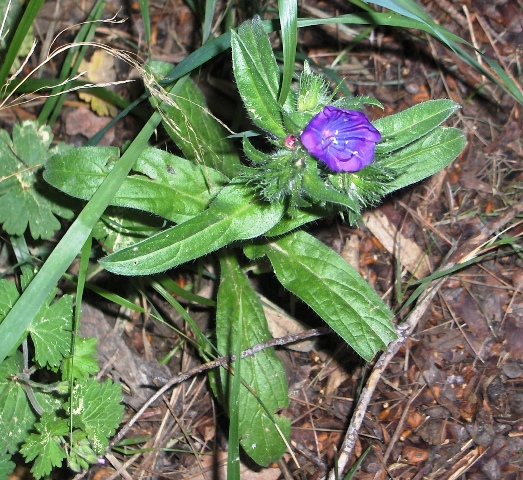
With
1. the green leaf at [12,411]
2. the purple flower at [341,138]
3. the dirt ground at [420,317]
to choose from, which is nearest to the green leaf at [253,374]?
the dirt ground at [420,317]

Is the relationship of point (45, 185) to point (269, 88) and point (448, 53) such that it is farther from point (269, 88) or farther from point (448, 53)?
point (448, 53)

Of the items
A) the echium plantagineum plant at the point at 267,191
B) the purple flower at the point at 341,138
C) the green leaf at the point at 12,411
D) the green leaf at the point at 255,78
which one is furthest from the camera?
the green leaf at the point at 12,411

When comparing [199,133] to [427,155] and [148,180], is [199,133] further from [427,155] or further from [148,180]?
Result: [427,155]

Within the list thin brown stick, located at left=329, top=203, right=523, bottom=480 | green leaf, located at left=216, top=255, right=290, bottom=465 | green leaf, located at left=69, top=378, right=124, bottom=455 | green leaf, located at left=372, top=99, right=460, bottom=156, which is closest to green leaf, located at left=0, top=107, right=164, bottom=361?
green leaf, located at left=69, top=378, right=124, bottom=455

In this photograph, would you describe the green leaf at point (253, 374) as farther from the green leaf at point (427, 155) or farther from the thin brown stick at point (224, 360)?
the green leaf at point (427, 155)

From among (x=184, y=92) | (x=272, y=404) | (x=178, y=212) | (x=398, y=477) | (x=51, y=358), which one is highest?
(x=184, y=92)

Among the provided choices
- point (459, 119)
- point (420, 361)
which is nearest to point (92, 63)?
point (459, 119)
